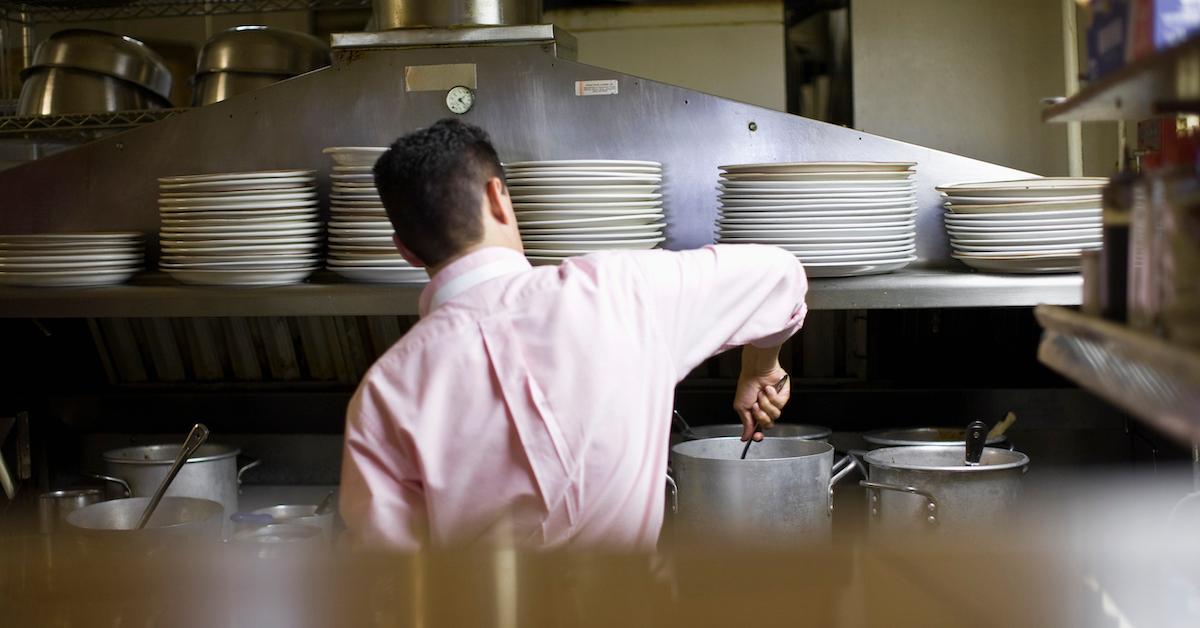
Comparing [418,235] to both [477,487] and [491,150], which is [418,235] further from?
[477,487]

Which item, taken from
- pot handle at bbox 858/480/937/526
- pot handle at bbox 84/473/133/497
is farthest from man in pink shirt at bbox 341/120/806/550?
pot handle at bbox 84/473/133/497

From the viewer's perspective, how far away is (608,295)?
62.6 inches

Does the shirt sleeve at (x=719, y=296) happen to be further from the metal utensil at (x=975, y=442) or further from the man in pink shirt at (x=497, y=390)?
the metal utensil at (x=975, y=442)

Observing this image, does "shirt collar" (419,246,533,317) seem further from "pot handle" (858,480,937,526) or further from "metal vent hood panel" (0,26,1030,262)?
"metal vent hood panel" (0,26,1030,262)

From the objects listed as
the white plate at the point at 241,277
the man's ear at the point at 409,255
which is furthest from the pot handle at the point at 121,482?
the man's ear at the point at 409,255

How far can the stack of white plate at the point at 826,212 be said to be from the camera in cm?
218

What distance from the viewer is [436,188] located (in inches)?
64.3

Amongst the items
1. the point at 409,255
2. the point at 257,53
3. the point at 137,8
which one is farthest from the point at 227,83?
the point at 409,255

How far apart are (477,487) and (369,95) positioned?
4.52 feet

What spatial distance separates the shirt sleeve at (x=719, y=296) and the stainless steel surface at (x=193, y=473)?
142 centimetres

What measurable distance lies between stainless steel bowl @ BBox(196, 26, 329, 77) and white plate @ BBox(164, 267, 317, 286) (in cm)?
114

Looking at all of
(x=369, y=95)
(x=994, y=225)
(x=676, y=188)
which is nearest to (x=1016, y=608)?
(x=994, y=225)

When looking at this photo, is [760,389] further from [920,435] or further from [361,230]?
[361,230]

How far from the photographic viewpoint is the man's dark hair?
1631 millimetres
